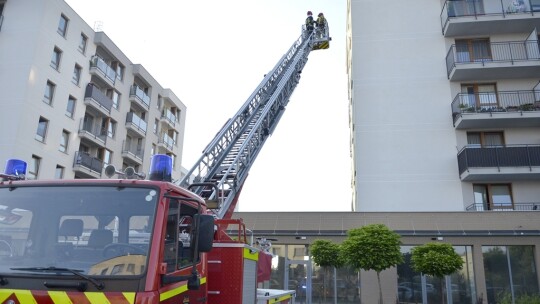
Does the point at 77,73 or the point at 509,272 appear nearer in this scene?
the point at 509,272

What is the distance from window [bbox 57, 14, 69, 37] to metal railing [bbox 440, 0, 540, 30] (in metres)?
22.9

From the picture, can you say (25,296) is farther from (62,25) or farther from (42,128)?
(62,25)

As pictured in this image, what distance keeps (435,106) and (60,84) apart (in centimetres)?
2215

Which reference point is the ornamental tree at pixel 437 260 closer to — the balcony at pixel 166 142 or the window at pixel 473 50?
the window at pixel 473 50

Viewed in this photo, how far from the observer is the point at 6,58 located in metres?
24.7

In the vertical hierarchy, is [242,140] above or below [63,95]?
below

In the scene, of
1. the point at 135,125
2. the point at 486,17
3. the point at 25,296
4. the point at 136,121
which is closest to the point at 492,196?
the point at 486,17

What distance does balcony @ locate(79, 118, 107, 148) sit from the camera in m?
28.5

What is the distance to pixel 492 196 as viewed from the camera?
21031mm

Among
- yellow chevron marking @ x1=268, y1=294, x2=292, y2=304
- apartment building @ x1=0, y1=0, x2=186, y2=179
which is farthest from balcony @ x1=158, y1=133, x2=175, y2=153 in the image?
yellow chevron marking @ x1=268, y1=294, x2=292, y2=304

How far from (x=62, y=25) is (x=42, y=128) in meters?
6.95

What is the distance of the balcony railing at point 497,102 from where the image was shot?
21047mm

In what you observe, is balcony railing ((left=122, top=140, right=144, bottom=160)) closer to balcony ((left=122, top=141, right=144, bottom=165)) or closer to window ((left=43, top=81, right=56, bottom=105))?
balcony ((left=122, top=141, right=144, bottom=165))

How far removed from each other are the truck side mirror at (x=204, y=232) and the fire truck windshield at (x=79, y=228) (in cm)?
44
